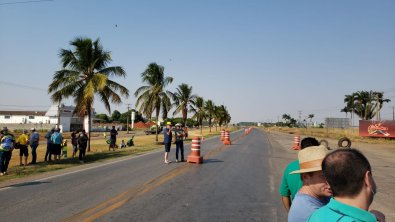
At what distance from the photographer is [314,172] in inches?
118

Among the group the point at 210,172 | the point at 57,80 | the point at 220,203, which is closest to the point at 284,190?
the point at 220,203

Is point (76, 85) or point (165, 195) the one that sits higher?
point (76, 85)

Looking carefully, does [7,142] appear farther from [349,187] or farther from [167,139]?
[349,187]

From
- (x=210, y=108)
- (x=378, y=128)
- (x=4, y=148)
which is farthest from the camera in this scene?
(x=210, y=108)

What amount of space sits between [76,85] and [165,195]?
17.4 m

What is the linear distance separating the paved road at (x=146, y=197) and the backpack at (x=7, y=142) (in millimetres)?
2640

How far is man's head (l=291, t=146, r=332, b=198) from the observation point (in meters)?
2.97

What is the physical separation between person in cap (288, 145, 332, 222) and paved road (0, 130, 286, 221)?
4.42 meters

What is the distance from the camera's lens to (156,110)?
3797cm

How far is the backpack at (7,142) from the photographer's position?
46.2ft

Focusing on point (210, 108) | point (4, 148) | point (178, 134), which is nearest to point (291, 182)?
point (4, 148)

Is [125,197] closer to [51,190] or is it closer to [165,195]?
[165,195]

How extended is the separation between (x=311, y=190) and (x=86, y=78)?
24190 millimetres

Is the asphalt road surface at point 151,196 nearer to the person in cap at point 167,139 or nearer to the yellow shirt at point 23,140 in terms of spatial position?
the person in cap at point 167,139
